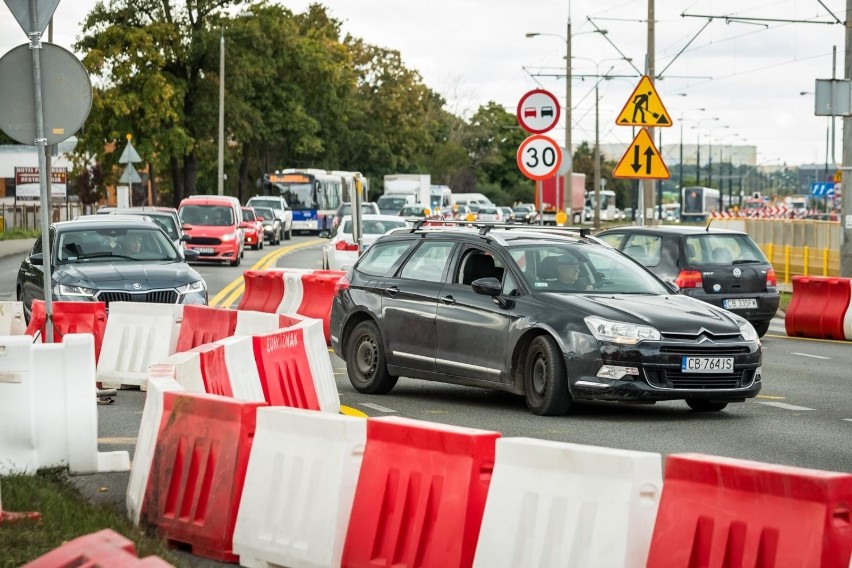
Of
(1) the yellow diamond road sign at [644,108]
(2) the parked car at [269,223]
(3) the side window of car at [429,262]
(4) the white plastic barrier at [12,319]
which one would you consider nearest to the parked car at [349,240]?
(1) the yellow diamond road sign at [644,108]

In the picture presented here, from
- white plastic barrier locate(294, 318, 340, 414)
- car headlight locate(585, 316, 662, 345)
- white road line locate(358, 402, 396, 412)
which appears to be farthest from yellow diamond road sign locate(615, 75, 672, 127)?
white plastic barrier locate(294, 318, 340, 414)

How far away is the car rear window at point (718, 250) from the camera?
21.1 metres

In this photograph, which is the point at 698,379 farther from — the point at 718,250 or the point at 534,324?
the point at 718,250

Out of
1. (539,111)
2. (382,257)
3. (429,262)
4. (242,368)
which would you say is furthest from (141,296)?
(242,368)

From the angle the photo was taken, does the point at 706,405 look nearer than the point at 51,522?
No

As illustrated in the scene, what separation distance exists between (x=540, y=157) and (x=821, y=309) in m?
4.56

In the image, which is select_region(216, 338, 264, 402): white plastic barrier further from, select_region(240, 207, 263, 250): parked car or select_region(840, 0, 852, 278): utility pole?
select_region(240, 207, 263, 250): parked car

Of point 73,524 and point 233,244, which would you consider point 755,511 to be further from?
point 233,244

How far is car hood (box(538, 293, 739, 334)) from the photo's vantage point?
1244 cm

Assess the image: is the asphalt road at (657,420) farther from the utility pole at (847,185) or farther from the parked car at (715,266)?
the utility pole at (847,185)

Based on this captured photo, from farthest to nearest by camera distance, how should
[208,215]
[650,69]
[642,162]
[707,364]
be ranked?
[208,215] < [650,69] < [642,162] < [707,364]

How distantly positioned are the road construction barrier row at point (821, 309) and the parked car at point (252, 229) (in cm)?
3610

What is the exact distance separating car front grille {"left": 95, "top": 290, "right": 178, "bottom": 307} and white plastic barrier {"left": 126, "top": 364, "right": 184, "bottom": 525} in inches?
383

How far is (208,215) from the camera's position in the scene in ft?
146
